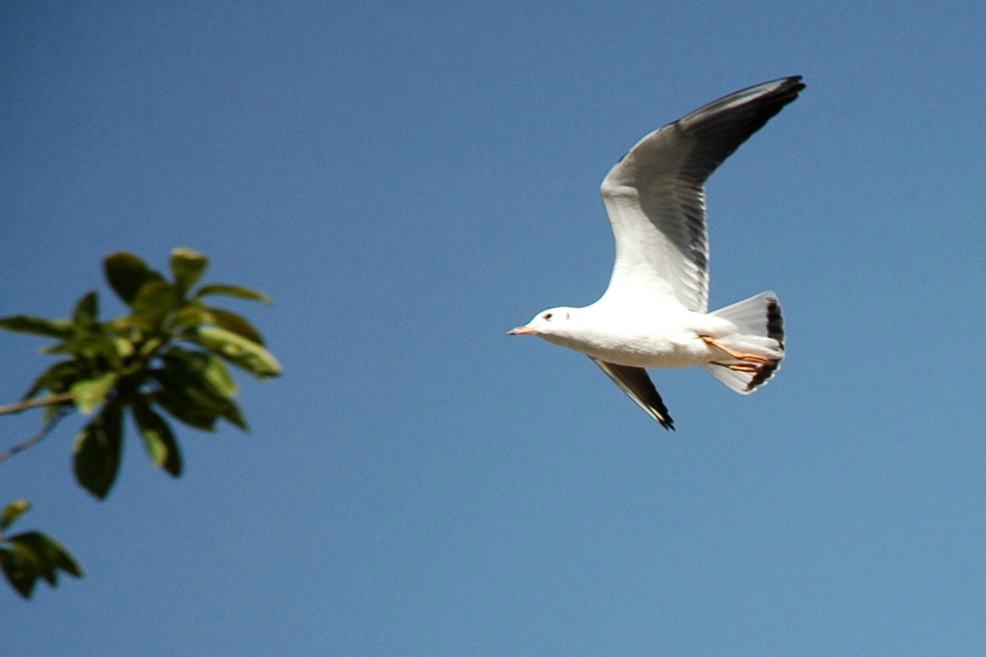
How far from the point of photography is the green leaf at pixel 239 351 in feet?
9.36

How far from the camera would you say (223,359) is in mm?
2871

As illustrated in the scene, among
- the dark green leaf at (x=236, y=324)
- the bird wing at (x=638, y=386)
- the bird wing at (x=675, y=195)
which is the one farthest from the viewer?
the bird wing at (x=638, y=386)

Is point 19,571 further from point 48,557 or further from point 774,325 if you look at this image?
point 774,325

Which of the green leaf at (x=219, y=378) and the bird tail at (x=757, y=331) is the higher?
the bird tail at (x=757, y=331)

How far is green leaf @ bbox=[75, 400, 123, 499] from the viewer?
2.79 meters

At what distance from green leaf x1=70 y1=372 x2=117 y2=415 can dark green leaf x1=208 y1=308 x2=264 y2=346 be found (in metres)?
0.27

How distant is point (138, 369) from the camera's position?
283 centimetres

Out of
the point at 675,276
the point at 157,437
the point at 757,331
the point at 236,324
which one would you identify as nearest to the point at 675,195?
the point at 675,276

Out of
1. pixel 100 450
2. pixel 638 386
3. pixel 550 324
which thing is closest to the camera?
pixel 100 450

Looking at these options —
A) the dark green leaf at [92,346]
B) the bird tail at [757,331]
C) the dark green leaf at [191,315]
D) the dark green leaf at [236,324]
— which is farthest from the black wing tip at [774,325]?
the dark green leaf at [92,346]

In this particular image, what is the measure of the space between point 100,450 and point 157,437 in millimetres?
127

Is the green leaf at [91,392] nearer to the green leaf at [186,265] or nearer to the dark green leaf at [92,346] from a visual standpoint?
the dark green leaf at [92,346]

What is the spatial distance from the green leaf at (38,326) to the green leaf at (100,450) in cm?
19

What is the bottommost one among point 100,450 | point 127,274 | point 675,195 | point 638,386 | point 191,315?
point 100,450
